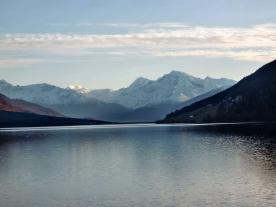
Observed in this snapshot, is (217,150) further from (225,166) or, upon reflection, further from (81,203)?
(81,203)

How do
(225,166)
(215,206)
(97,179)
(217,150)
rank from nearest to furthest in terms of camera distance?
(215,206) < (97,179) < (225,166) < (217,150)

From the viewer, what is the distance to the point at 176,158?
15100cm

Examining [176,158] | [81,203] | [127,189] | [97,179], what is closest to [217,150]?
[176,158]

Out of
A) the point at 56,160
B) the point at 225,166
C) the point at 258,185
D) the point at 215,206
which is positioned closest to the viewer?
the point at 215,206

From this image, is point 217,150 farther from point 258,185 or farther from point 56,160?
Answer: point 258,185

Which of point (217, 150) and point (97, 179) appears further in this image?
point (217, 150)

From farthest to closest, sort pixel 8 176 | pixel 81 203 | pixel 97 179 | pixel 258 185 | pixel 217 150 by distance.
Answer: pixel 217 150 < pixel 8 176 < pixel 97 179 < pixel 258 185 < pixel 81 203

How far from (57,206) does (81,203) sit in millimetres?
3891

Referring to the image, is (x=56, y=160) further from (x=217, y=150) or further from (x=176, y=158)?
(x=217, y=150)

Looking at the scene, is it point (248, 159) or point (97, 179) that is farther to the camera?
point (248, 159)

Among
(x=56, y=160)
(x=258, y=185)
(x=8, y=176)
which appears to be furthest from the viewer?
(x=56, y=160)

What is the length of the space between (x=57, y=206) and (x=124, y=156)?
275ft

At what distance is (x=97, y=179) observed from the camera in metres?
108

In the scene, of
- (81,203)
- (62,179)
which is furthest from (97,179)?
(81,203)
